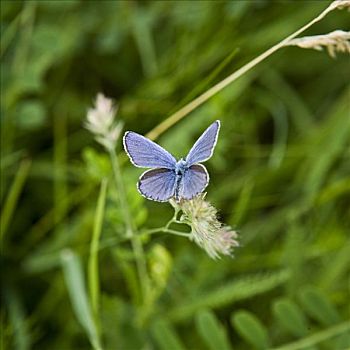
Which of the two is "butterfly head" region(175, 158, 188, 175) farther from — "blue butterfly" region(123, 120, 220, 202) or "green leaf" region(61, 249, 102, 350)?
"green leaf" region(61, 249, 102, 350)

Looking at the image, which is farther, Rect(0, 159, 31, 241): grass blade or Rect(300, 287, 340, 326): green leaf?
Rect(0, 159, 31, 241): grass blade

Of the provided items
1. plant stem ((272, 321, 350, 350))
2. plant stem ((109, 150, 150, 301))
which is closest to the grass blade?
plant stem ((109, 150, 150, 301))

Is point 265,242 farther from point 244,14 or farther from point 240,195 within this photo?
point 244,14

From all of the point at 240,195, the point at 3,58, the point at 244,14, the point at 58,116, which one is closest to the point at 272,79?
the point at 244,14

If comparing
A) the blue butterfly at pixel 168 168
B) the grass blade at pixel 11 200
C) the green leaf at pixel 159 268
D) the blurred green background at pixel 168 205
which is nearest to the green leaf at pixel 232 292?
the blurred green background at pixel 168 205

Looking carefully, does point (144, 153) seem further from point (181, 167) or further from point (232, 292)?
point (232, 292)

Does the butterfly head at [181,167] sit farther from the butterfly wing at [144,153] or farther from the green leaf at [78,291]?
the green leaf at [78,291]

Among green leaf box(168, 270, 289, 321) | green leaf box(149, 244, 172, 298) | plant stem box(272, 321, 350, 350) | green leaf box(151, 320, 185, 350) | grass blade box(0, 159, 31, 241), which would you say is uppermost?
grass blade box(0, 159, 31, 241)
